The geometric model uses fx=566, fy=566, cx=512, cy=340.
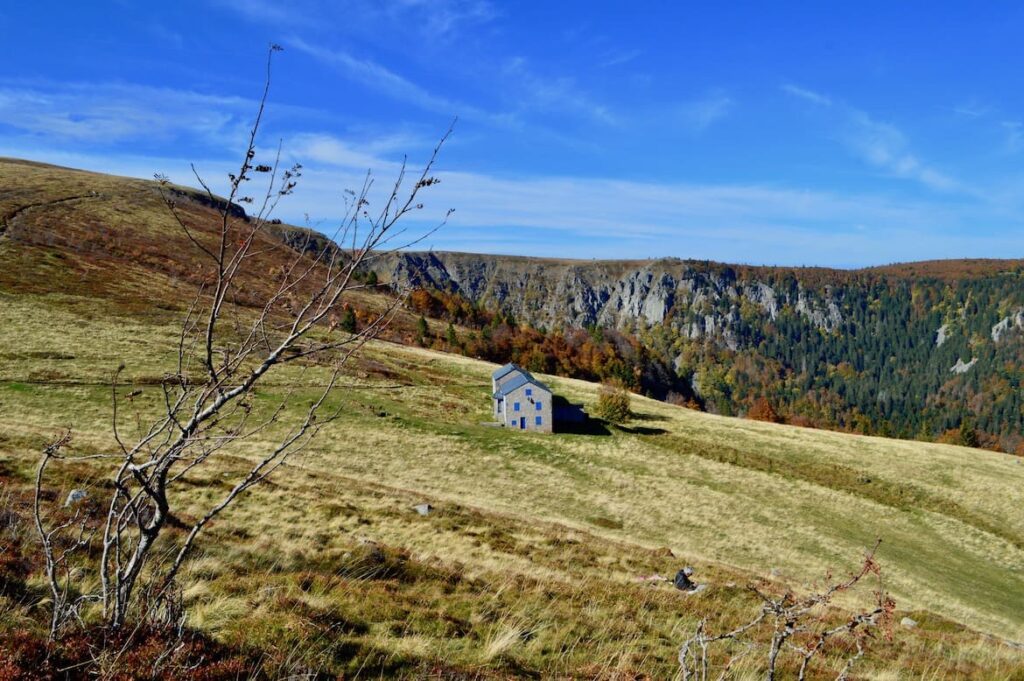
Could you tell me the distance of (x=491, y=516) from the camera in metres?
24.8

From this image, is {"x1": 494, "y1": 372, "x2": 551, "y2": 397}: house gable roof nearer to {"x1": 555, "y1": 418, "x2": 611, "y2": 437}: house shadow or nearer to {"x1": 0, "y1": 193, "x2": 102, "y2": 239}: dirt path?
{"x1": 555, "y1": 418, "x2": 611, "y2": 437}: house shadow

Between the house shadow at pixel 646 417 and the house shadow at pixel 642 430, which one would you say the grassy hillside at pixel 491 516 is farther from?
the house shadow at pixel 642 430

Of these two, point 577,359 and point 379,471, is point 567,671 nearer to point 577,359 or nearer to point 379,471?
point 379,471

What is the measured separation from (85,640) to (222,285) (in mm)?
3258

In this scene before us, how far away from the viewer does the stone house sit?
55.1m

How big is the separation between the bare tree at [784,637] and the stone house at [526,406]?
3987 cm

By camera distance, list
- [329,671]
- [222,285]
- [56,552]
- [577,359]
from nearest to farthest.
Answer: [222,285] → [329,671] → [56,552] → [577,359]

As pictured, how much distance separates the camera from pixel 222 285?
12.5 feet

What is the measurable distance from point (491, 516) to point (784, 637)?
860 inches

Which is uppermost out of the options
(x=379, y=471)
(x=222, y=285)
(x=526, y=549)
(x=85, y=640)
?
(x=222, y=285)

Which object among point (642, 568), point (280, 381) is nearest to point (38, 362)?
point (280, 381)

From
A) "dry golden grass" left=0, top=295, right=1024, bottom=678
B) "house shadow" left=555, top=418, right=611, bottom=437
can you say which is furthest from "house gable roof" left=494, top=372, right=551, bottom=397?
"house shadow" left=555, top=418, right=611, bottom=437

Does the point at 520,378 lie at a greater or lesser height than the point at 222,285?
lesser

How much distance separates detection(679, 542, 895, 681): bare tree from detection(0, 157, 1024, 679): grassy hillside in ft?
2.41
